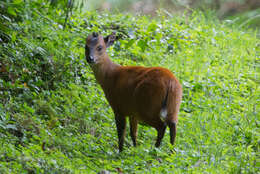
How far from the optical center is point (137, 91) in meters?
5.74

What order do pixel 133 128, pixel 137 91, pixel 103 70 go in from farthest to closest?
pixel 103 70
pixel 133 128
pixel 137 91

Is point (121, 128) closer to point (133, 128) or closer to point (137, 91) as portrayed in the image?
point (133, 128)

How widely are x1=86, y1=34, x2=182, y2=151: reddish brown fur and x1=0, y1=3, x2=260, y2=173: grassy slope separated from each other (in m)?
0.34

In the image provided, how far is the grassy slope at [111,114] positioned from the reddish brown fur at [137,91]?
34cm

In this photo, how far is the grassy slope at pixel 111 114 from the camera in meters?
4.77

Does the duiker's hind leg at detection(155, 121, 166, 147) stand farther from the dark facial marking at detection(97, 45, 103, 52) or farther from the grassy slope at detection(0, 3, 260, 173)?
the dark facial marking at detection(97, 45, 103, 52)

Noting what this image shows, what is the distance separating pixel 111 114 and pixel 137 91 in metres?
1.46

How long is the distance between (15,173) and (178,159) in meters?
1.83

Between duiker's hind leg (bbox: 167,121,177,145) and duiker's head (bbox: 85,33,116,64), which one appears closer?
duiker's hind leg (bbox: 167,121,177,145)

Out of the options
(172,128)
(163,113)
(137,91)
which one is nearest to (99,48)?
(137,91)

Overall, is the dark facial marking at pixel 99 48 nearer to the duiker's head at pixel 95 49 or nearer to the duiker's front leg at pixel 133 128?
the duiker's head at pixel 95 49

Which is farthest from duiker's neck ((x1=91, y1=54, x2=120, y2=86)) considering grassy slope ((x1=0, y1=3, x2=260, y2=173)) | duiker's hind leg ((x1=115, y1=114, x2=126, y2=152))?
duiker's hind leg ((x1=115, y1=114, x2=126, y2=152))

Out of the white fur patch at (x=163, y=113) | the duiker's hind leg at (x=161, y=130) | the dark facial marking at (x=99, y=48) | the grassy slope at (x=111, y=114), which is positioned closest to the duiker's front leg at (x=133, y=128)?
the grassy slope at (x=111, y=114)

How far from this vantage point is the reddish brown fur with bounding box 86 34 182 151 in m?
5.57
